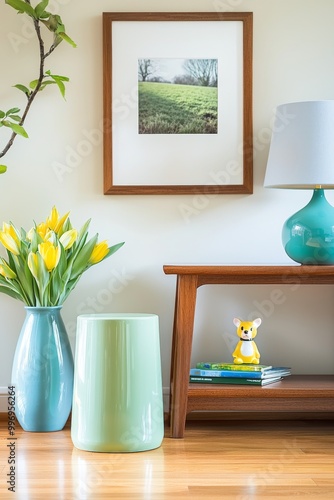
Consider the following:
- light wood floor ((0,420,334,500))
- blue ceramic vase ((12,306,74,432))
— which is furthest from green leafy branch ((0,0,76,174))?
light wood floor ((0,420,334,500))

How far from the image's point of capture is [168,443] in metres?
2.29

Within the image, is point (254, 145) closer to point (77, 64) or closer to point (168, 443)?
point (77, 64)

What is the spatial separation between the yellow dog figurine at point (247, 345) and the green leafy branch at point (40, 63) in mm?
994

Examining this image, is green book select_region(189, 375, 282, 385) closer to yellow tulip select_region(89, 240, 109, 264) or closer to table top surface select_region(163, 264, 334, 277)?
table top surface select_region(163, 264, 334, 277)

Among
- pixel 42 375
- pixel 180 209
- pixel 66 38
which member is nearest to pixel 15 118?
pixel 66 38

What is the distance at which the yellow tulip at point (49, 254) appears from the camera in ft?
7.63

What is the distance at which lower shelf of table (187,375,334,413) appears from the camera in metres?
2.34

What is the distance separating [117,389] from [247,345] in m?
0.55

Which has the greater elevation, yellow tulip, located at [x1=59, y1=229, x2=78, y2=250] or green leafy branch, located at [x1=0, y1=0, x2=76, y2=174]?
green leafy branch, located at [x1=0, y1=0, x2=76, y2=174]

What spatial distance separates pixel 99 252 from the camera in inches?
98.8

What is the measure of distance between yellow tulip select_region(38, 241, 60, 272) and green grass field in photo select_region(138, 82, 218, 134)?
0.61 m

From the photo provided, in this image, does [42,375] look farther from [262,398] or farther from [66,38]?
[66,38]

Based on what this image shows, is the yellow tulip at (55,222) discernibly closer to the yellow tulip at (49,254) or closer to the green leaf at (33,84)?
the yellow tulip at (49,254)

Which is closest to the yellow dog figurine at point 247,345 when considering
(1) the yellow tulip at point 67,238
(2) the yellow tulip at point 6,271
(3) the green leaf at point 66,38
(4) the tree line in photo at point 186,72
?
(1) the yellow tulip at point 67,238
